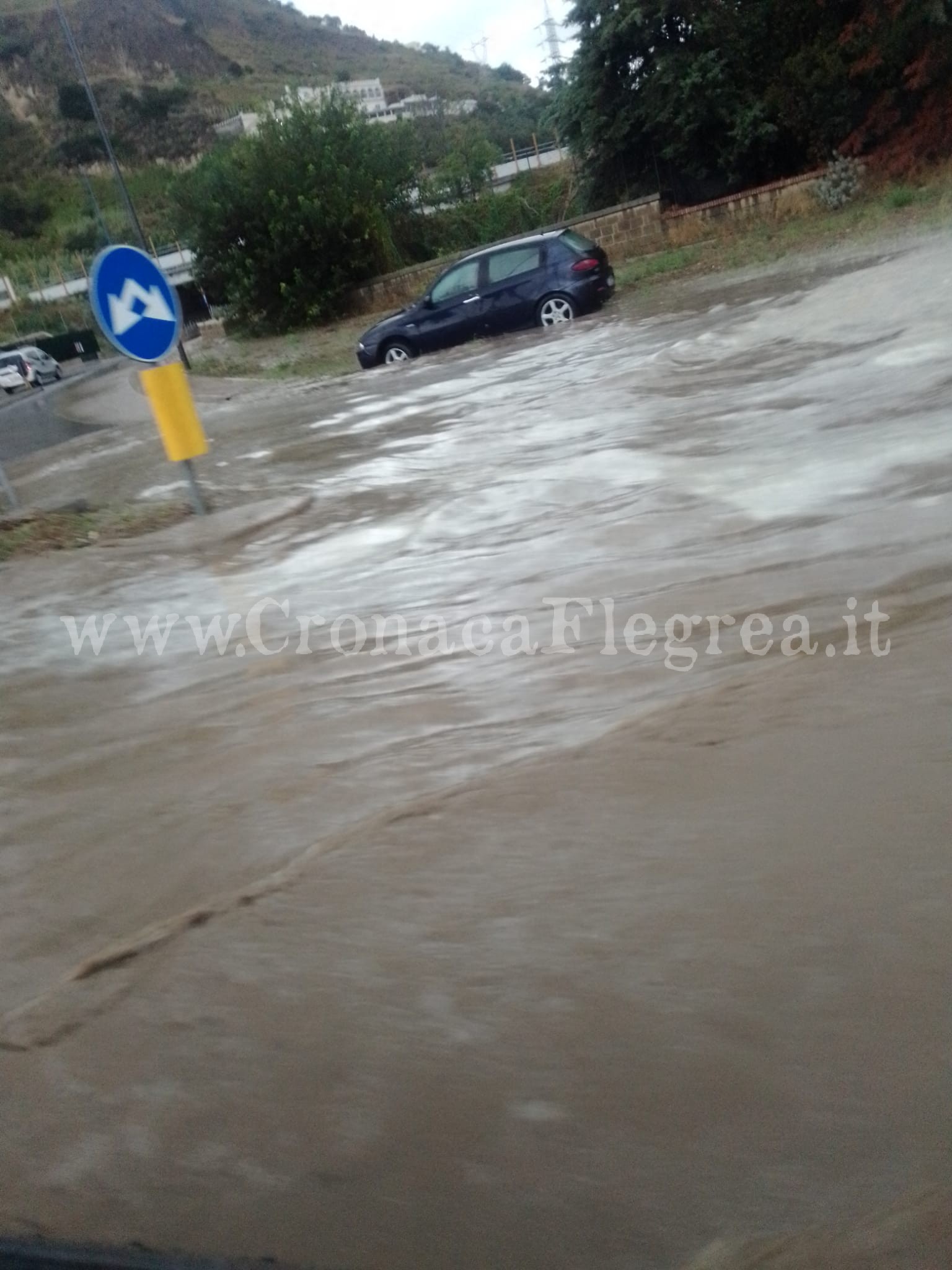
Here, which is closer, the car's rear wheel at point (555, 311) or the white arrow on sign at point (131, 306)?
the white arrow on sign at point (131, 306)

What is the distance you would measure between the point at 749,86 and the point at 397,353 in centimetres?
1208

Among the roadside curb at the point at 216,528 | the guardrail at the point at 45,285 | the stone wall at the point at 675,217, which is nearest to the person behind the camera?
the roadside curb at the point at 216,528

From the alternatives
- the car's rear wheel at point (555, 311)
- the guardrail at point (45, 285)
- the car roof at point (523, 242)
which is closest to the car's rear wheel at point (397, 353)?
the car roof at point (523, 242)

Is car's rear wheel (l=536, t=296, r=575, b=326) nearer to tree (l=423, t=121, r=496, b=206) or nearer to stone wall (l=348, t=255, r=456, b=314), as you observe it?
stone wall (l=348, t=255, r=456, b=314)

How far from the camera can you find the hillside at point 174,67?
97.9m

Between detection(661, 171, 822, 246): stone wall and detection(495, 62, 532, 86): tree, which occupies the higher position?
detection(495, 62, 532, 86): tree

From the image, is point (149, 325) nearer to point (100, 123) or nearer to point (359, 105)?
point (100, 123)

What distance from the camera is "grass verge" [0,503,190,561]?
7.41 m

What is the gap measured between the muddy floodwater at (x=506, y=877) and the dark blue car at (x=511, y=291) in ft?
31.1

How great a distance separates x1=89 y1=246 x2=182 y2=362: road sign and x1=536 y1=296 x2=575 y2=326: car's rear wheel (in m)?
9.00

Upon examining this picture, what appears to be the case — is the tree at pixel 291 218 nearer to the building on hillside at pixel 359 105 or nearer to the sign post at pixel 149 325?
the building on hillside at pixel 359 105

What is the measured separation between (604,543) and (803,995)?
3.30 meters

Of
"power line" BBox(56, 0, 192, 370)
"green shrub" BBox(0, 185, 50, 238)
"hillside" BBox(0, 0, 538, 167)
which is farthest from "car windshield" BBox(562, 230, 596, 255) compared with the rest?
"green shrub" BBox(0, 185, 50, 238)

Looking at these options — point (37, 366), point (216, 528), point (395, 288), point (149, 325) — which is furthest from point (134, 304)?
point (37, 366)
